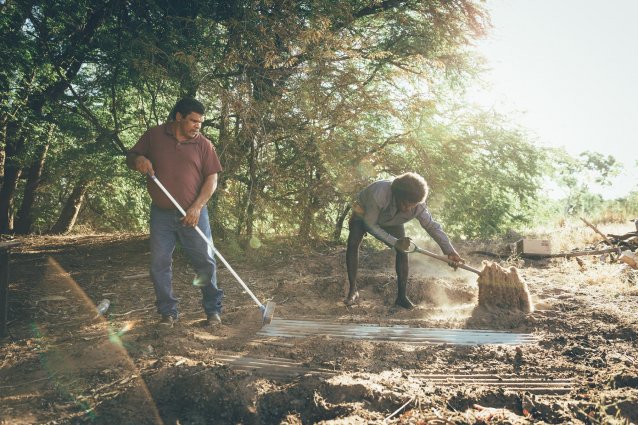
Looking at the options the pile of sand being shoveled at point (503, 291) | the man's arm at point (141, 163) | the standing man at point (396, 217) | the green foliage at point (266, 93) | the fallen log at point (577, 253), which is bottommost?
the pile of sand being shoveled at point (503, 291)

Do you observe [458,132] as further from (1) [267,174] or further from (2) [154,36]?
(2) [154,36]

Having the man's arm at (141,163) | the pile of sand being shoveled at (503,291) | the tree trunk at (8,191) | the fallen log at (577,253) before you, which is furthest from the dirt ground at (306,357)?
the tree trunk at (8,191)

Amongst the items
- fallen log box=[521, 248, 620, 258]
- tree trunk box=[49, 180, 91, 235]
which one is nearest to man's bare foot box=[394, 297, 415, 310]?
fallen log box=[521, 248, 620, 258]

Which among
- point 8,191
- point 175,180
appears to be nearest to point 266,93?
point 175,180

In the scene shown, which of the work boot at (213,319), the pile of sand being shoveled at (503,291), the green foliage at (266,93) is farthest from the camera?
the green foliage at (266,93)

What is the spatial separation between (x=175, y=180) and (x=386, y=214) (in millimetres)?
2149

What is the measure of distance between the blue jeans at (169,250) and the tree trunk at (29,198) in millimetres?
7134

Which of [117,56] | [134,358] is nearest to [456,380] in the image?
[134,358]

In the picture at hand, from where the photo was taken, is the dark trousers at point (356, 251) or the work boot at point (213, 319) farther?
the dark trousers at point (356, 251)

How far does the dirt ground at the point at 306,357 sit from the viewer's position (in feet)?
7.97

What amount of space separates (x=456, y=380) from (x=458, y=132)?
23.4 feet

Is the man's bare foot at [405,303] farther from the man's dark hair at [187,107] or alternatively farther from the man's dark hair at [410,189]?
the man's dark hair at [187,107]

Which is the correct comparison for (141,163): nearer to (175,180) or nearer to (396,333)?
(175,180)

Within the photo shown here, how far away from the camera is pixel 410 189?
4285 millimetres
